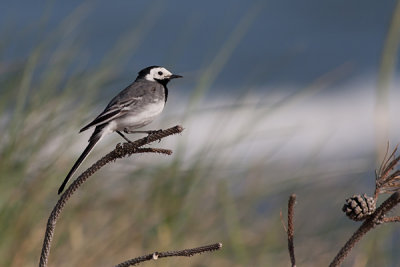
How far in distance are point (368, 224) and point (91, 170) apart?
1.99 ft

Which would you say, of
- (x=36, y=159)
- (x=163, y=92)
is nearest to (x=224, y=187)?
(x=36, y=159)

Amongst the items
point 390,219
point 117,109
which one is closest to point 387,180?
point 390,219

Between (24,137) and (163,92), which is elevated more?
(24,137)

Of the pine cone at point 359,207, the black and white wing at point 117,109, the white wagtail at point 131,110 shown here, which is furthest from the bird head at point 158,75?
the pine cone at point 359,207

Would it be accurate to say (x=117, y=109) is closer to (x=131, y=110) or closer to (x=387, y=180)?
(x=131, y=110)

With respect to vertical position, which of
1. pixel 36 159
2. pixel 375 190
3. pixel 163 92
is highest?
pixel 36 159

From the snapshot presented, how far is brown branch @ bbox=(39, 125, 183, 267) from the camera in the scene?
144cm

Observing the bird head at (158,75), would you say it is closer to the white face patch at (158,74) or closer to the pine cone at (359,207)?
the white face patch at (158,74)

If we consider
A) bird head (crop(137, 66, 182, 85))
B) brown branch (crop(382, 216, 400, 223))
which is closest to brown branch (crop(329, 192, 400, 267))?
brown branch (crop(382, 216, 400, 223))

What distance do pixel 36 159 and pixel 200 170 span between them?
1.17 m

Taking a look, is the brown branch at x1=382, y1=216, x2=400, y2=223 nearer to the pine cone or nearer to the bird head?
the pine cone

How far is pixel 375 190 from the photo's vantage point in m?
1.62

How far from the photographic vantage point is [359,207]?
1514 mm

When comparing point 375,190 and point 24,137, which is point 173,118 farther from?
point 375,190
